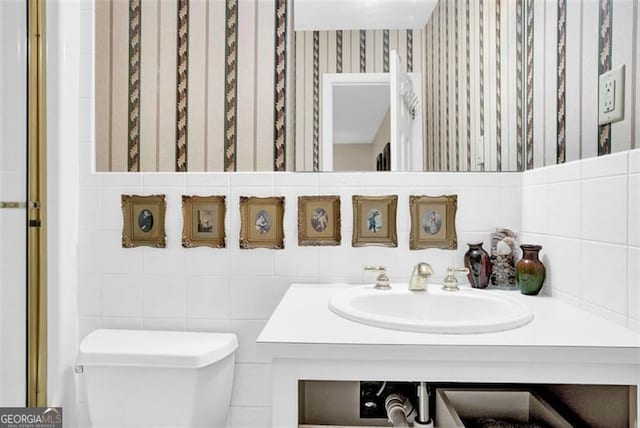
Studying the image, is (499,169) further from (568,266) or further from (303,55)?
(303,55)

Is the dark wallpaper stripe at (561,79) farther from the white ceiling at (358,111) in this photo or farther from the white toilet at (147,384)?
the white toilet at (147,384)

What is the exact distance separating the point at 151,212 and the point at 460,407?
3.66 ft

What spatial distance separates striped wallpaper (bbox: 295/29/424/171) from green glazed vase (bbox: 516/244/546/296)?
→ 2.26 ft

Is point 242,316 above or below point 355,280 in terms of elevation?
below

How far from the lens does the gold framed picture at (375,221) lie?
1.45 meters

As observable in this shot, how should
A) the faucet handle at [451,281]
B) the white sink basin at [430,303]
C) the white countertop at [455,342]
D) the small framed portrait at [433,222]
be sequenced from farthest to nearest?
the small framed portrait at [433,222] → the faucet handle at [451,281] → the white sink basin at [430,303] → the white countertop at [455,342]

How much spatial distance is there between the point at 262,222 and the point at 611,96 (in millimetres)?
1026

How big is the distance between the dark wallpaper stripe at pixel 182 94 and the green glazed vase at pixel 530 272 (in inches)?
44.6

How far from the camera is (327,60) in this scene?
1.48m

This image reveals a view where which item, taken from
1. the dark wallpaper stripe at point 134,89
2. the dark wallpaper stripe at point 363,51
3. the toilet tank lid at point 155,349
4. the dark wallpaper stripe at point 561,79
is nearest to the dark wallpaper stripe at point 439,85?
the dark wallpaper stripe at point 363,51

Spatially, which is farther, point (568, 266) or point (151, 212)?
point (151, 212)

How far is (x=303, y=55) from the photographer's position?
149cm

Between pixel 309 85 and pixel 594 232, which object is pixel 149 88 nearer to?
pixel 309 85
